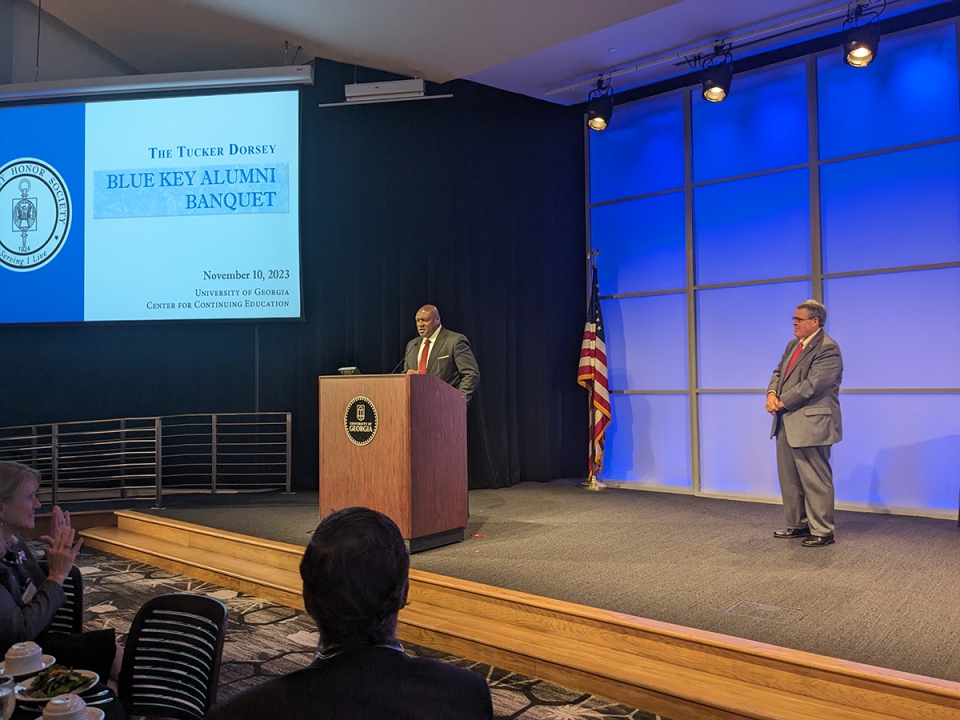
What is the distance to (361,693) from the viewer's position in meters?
1.06

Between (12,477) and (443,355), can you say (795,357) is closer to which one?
(443,355)

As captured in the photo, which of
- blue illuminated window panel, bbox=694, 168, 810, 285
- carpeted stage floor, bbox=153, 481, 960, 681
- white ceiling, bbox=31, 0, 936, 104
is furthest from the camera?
blue illuminated window panel, bbox=694, 168, 810, 285

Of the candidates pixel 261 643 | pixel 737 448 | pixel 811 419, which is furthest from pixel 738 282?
pixel 261 643

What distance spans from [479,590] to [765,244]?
438 centimetres

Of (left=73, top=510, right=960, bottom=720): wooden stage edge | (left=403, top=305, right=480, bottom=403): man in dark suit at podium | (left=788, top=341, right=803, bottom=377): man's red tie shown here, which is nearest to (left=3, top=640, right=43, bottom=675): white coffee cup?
(left=73, top=510, right=960, bottom=720): wooden stage edge

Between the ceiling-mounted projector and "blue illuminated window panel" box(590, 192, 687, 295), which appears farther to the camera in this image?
"blue illuminated window panel" box(590, 192, 687, 295)

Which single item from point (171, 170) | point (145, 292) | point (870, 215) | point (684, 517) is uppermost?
point (171, 170)

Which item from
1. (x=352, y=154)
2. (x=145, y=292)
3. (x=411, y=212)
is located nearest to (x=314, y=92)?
(x=352, y=154)

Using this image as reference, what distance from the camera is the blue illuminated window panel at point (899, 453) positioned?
551 centimetres

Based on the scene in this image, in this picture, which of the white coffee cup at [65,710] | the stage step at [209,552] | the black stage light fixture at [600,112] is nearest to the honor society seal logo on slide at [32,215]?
the stage step at [209,552]

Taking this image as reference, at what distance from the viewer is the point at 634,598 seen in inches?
133

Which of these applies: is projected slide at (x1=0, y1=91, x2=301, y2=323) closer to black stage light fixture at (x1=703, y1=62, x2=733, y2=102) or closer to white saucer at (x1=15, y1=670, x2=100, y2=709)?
black stage light fixture at (x1=703, y1=62, x2=733, y2=102)

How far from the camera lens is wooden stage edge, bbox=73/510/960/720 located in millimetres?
2445

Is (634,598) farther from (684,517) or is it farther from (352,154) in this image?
(352,154)
